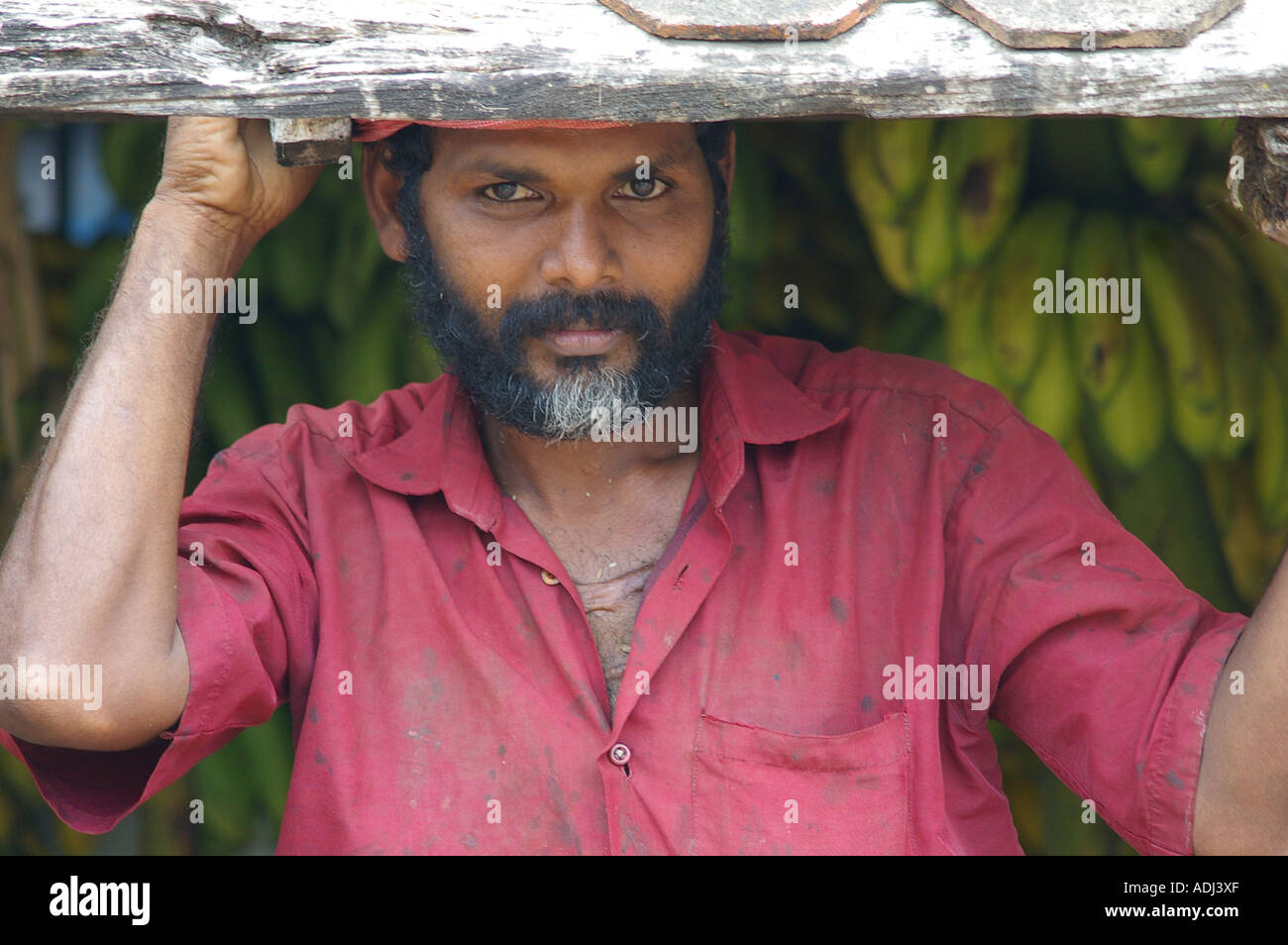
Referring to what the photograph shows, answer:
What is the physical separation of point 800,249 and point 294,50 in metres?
1.28

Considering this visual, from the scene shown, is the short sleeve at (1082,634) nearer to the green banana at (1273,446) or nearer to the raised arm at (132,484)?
the green banana at (1273,446)

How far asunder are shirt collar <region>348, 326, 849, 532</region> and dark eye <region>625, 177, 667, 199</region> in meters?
0.23

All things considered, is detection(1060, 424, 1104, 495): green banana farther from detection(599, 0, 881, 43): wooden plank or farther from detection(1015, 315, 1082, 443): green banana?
detection(599, 0, 881, 43): wooden plank

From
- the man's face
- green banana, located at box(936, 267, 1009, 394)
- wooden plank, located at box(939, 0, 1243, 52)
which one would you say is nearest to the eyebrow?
the man's face

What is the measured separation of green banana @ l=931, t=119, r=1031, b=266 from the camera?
6.77 ft

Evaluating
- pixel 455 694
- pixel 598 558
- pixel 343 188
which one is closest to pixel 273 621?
pixel 455 694

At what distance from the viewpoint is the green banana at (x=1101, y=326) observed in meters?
2.12

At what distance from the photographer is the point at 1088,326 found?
7.00 ft

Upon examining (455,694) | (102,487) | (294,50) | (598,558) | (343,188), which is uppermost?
(294,50)

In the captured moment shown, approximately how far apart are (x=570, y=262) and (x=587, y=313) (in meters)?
0.07

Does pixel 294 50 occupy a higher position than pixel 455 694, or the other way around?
pixel 294 50

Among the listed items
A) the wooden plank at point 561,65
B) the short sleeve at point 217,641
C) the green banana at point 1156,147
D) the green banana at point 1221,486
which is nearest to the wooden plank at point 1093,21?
the wooden plank at point 561,65
